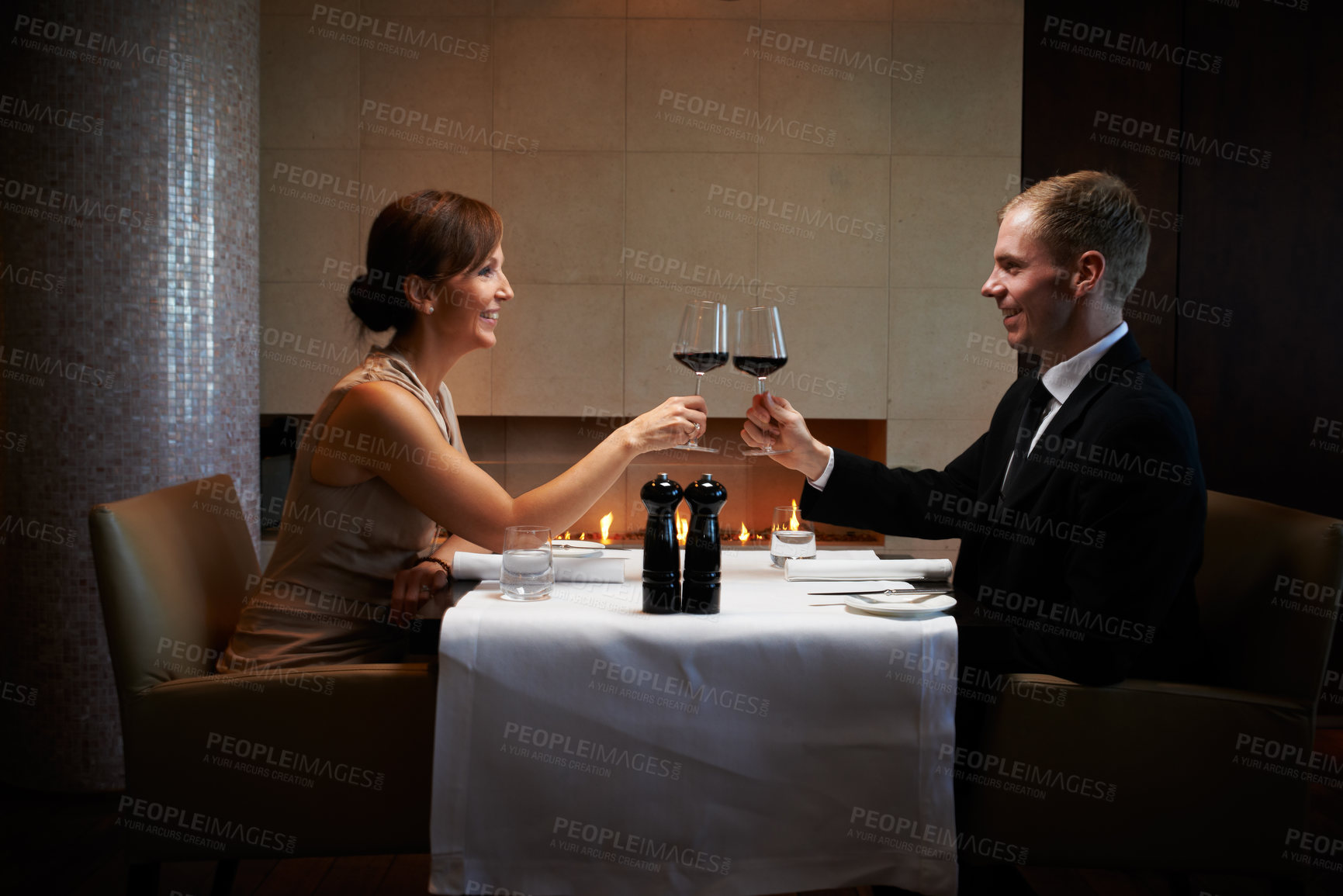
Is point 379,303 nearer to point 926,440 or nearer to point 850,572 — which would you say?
point 850,572

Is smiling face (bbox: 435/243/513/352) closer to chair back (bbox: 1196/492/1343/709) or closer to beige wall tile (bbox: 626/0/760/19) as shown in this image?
chair back (bbox: 1196/492/1343/709)

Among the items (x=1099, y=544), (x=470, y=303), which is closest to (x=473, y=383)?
(x=470, y=303)

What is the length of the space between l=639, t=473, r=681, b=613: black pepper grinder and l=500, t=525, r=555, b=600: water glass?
18 centimetres

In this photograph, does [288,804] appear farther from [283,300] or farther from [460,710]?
[283,300]

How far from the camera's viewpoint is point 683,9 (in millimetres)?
3928

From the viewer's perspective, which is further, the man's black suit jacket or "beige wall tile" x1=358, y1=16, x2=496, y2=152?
"beige wall tile" x1=358, y1=16, x2=496, y2=152

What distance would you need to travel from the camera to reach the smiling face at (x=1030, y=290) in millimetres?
1891

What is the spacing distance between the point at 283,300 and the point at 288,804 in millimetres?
2813

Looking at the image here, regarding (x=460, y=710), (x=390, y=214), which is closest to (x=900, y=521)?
(x=460, y=710)

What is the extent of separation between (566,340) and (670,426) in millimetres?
2310

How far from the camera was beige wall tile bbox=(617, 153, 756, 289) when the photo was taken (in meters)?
3.97

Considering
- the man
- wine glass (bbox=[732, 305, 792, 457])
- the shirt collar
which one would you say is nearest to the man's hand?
the man

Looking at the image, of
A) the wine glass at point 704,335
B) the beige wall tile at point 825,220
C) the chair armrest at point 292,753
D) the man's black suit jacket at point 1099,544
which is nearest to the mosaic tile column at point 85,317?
the chair armrest at point 292,753

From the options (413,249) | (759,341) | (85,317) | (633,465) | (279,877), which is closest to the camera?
(759,341)
